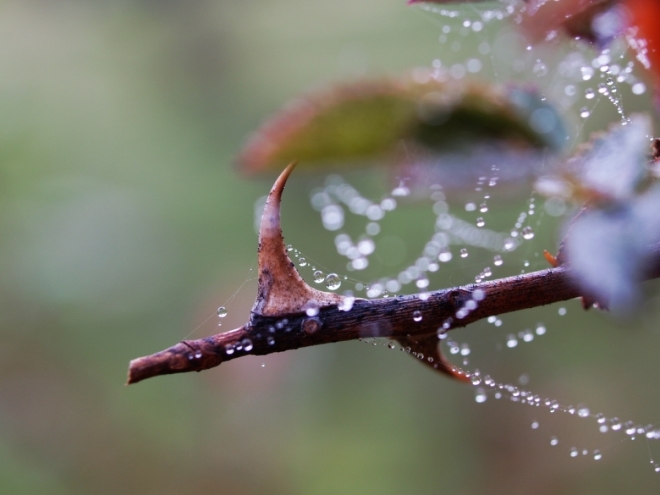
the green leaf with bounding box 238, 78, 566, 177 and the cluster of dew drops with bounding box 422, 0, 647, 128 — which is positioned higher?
the cluster of dew drops with bounding box 422, 0, 647, 128

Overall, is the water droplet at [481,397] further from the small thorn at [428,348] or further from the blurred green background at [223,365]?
the small thorn at [428,348]

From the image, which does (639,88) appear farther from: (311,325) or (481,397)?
(311,325)

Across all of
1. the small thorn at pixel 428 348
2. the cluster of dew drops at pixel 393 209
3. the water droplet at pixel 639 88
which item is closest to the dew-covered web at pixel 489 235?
the cluster of dew drops at pixel 393 209

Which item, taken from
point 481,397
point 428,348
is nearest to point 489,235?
point 481,397

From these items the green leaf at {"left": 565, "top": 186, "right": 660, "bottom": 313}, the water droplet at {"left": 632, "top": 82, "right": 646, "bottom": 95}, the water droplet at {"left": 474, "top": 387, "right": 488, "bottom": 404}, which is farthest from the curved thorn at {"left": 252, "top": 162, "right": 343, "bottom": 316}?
the water droplet at {"left": 632, "top": 82, "right": 646, "bottom": 95}

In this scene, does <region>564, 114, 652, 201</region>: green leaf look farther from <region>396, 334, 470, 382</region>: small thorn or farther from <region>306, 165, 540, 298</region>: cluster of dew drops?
<region>306, 165, 540, 298</region>: cluster of dew drops

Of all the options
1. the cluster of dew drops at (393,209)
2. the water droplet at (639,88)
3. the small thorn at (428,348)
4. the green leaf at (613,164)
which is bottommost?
the small thorn at (428,348)
